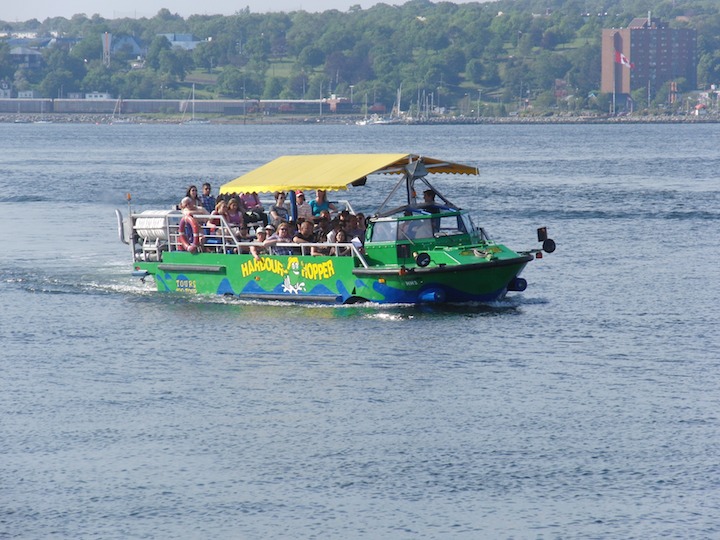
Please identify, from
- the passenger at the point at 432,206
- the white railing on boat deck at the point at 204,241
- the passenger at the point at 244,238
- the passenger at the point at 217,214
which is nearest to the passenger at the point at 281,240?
the white railing on boat deck at the point at 204,241

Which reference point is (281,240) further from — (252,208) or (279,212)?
(252,208)

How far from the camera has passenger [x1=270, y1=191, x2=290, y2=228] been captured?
3344 centimetres

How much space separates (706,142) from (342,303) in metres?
136

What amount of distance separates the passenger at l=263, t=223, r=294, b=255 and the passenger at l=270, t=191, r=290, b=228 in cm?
63

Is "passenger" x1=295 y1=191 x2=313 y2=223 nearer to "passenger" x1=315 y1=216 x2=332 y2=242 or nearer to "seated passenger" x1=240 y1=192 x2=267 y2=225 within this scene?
"passenger" x1=315 y1=216 x2=332 y2=242

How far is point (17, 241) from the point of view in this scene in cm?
4878

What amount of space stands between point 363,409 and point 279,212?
11533 millimetres

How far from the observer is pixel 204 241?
111 feet

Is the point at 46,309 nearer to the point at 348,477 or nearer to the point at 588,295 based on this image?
the point at 588,295

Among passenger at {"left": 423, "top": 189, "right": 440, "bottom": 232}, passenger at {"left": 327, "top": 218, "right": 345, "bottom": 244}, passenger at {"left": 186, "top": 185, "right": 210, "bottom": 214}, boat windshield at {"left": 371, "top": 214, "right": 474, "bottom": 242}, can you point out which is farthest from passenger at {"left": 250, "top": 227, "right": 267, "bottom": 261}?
passenger at {"left": 423, "top": 189, "right": 440, "bottom": 232}

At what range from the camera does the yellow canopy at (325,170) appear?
32062 millimetres

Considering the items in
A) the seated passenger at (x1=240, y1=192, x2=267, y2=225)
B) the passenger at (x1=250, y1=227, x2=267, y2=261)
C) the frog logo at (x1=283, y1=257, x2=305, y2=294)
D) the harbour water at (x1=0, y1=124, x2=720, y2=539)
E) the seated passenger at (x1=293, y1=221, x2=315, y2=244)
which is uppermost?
the seated passenger at (x1=240, y1=192, x2=267, y2=225)

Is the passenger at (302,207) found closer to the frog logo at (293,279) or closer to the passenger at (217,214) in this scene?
the passenger at (217,214)

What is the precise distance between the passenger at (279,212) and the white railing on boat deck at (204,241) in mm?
750
